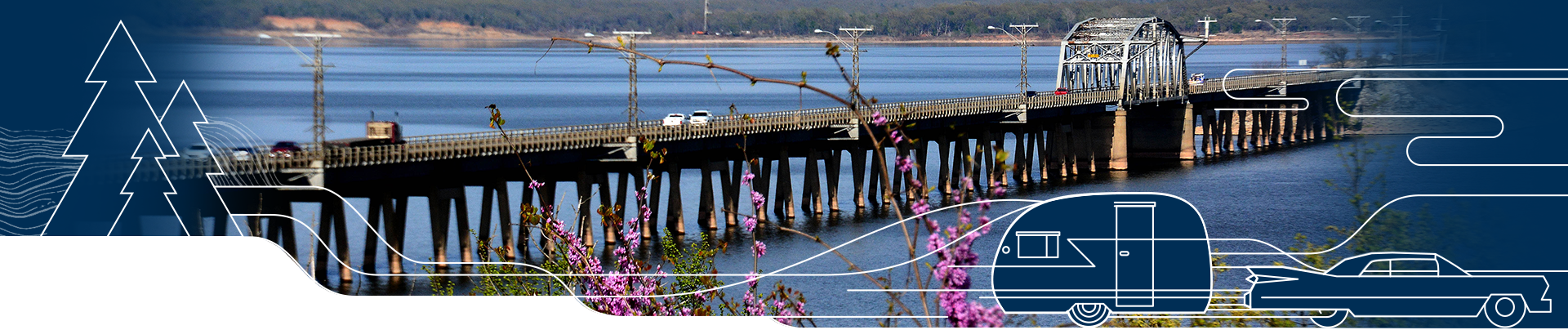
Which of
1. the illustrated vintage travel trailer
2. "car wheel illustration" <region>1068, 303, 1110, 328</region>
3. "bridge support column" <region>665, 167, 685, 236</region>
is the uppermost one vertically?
the illustrated vintage travel trailer

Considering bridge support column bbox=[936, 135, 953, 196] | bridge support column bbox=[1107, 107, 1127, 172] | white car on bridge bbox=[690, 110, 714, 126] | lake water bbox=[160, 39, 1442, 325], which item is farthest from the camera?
white car on bridge bbox=[690, 110, 714, 126]

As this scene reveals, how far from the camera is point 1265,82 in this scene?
8.85 meters

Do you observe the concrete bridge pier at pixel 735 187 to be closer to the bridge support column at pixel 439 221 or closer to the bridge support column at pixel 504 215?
the bridge support column at pixel 504 215

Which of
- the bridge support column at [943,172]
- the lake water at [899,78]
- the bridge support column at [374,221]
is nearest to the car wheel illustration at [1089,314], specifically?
the lake water at [899,78]

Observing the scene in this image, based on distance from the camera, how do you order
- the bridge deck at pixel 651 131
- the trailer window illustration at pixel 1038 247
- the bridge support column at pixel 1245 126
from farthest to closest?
1. the bridge support column at pixel 1245 126
2. the bridge deck at pixel 651 131
3. the trailer window illustration at pixel 1038 247

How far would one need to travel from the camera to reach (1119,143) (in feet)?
53.1

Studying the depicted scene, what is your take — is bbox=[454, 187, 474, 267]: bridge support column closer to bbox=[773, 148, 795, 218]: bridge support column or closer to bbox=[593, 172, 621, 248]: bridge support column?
bbox=[593, 172, 621, 248]: bridge support column

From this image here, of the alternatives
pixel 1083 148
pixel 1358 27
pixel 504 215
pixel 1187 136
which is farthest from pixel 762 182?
pixel 1358 27

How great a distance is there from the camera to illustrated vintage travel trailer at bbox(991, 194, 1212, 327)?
7773 mm

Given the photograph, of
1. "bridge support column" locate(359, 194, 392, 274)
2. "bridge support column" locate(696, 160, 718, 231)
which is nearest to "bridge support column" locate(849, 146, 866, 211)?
"bridge support column" locate(696, 160, 718, 231)

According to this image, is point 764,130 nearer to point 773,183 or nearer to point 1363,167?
point 773,183

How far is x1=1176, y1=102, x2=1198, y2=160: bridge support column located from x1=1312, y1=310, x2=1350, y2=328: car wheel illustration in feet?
13.4

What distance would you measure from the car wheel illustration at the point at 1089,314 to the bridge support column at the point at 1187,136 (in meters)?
4.92

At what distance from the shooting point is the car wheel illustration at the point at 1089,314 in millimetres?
7902
